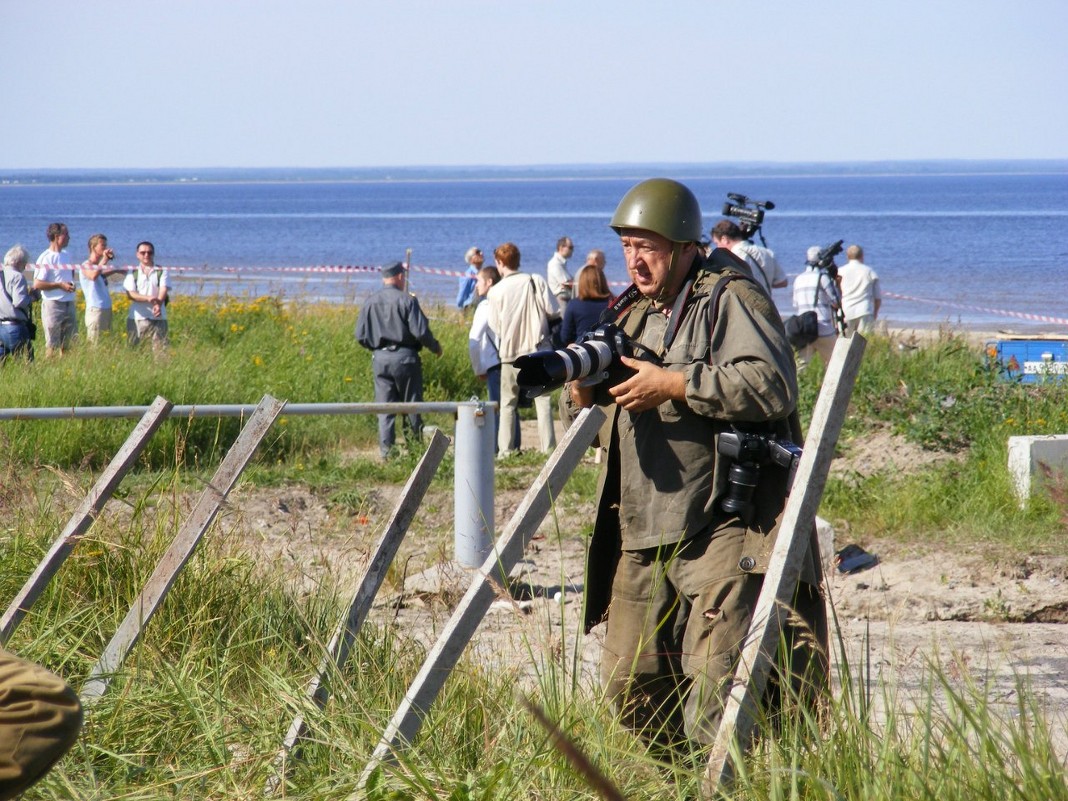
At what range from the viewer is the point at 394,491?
898 cm

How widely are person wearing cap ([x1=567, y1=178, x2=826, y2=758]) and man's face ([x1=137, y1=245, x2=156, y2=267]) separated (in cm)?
1023

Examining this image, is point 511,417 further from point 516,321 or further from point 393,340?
point 393,340

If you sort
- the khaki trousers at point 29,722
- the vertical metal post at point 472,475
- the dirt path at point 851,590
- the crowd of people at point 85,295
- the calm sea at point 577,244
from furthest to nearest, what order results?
the calm sea at point 577,244 → the crowd of people at point 85,295 → the vertical metal post at point 472,475 → the dirt path at point 851,590 → the khaki trousers at point 29,722

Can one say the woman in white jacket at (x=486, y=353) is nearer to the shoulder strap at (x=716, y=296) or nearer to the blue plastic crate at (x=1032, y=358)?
the blue plastic crate at (x=1032, y=358)

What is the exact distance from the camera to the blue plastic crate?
9.73m

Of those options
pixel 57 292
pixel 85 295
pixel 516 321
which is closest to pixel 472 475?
pixel 516 321

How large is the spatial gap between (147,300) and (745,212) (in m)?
6.62

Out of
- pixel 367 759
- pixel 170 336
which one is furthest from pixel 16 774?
pixel 170 336

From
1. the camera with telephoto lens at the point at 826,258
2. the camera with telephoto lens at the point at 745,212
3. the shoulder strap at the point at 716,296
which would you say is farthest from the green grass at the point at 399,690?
the camera with telephoto lens at the point at 826,258

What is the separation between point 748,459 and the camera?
3338 mm

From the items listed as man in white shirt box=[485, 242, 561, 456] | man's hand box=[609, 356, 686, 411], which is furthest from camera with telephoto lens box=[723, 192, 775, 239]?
man's hand box=[609, 356, 686, 411]

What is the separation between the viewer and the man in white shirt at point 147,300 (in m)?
12.8

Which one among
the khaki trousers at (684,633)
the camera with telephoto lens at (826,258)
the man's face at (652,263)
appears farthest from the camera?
the camera with telephoto lens at (826,258)

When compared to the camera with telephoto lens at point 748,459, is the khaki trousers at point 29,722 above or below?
below
